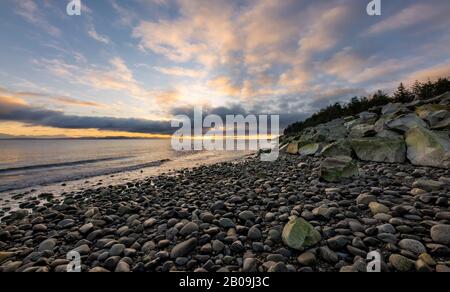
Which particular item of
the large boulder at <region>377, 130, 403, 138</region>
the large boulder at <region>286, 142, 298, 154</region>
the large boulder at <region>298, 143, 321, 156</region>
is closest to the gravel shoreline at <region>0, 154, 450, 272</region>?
the large boulder at <region>377, 130, 403, 138</region>

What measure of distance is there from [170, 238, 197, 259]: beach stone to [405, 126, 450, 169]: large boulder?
8.12 meters

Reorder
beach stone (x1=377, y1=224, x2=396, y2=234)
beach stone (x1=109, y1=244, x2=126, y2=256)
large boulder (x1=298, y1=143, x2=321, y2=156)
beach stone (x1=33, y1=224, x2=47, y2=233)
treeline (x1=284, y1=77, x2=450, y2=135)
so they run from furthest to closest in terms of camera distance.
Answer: treeline (x1=284, y1=77, x2=450, y2=135), large boulder (x1=298, y1=143, x2=321, y2=156), beach stone (x1=33, y1=224, x2=47, y2=233), beach stone (x1=109, y1=244, x2=126, y2=256), beach stone (x1=377, y1=224, x2=396, y2=234)

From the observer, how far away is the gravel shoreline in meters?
2.63

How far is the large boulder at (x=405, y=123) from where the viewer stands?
30.2 ft

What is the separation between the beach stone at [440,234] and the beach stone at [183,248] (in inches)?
131

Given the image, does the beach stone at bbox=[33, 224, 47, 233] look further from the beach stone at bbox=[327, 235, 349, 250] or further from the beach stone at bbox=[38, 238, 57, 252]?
the beach stone at bbox=[327, 235, 349, 250]

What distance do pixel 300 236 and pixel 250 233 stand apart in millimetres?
800

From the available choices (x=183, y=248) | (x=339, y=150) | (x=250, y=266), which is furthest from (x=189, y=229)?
(x=339, y=150)

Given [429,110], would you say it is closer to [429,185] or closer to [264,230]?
[429,185]

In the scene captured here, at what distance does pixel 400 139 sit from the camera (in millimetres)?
8391
